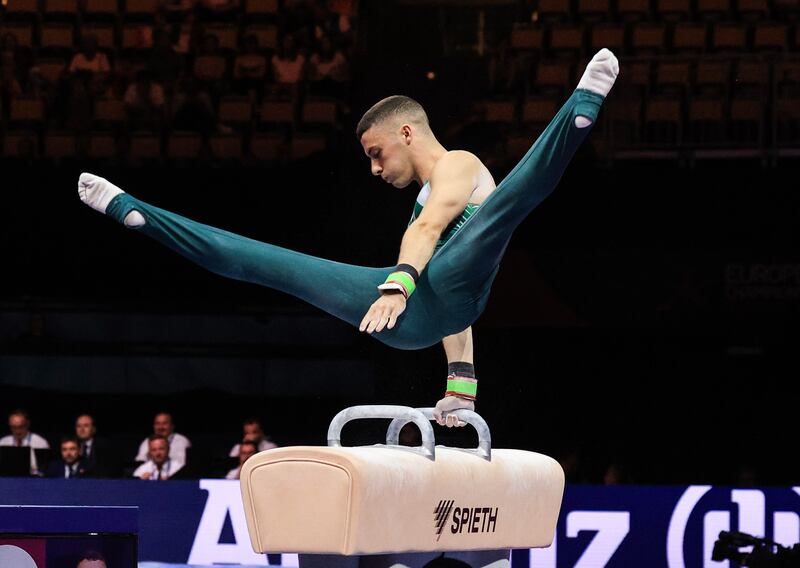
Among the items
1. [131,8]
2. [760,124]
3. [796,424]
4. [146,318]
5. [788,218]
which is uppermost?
[131,8]

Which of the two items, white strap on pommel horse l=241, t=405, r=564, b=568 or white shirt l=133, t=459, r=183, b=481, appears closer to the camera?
white strap on pommel horse l=241, t=405, r=564, b=568

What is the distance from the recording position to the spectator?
174 inches

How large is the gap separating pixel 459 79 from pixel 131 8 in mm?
3640

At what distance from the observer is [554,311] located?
9.81 metres

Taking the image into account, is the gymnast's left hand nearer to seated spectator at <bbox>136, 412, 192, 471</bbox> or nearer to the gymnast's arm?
the gymnast's arm

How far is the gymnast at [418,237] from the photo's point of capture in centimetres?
346

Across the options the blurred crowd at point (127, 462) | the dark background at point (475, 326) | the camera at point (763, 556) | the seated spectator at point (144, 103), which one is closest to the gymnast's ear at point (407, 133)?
the camera at point (763, 556)

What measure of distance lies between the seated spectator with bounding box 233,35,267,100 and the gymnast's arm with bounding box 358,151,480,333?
769 centimetres

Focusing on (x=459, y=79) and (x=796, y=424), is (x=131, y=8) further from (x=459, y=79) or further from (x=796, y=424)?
(x=796, y=424)

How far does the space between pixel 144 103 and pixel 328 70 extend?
1.59 metres

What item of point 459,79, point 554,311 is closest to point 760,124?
point 554,311

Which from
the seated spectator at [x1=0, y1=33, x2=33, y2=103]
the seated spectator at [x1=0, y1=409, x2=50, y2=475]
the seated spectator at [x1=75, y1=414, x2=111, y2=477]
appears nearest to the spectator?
the seated spectator at [x1=75, y1=414, x2=111, y2=477]

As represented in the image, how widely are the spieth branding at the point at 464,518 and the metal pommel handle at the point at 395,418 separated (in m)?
0.15

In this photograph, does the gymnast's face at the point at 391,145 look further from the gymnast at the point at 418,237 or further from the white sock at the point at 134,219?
the white sock at the point at 134,219
